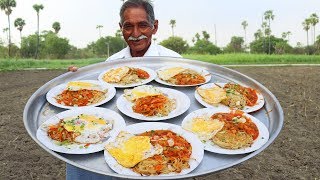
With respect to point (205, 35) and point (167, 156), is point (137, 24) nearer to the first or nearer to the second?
point (167, 156)

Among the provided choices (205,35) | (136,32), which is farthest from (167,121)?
(205,35)

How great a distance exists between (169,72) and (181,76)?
0.10m

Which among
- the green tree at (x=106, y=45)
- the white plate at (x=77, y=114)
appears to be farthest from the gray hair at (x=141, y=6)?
the green tree at (x=106, y=45)

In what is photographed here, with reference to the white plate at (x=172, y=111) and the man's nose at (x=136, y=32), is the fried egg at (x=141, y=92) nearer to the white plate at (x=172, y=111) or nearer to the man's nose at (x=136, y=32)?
the white plate at (x=172, y=111)

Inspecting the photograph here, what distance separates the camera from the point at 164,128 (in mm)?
2350

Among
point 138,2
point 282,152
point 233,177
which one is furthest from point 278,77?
point 138,2

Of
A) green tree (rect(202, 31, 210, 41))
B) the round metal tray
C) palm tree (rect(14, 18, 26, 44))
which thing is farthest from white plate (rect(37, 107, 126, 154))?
green tree (rect(202, 31, 210, 41))

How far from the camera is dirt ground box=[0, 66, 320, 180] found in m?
5.21

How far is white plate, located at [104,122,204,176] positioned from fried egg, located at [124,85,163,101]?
1.28 ft

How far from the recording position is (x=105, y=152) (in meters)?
2.10

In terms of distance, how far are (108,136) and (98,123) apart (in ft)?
0.40

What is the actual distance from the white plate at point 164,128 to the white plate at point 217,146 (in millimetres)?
59

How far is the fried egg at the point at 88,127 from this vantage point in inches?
88.0

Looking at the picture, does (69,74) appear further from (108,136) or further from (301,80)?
(301,80)
